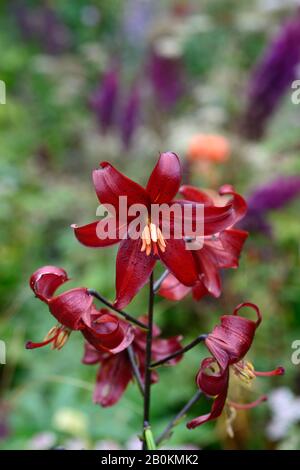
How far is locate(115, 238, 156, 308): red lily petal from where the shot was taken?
65cm

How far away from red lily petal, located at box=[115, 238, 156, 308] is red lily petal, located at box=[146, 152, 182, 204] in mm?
66

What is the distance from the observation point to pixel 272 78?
2.04 metres

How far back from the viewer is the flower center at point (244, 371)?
2.25 feet

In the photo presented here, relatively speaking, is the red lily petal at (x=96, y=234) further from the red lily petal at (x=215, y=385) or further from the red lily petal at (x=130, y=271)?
the red lily petal at (x=215, y=385)

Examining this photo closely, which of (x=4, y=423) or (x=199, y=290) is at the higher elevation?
(x=199, y=290)

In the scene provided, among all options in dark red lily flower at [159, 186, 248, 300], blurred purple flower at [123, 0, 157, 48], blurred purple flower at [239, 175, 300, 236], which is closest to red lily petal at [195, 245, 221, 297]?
dark red lily flower at [159, 186, 248, 300]

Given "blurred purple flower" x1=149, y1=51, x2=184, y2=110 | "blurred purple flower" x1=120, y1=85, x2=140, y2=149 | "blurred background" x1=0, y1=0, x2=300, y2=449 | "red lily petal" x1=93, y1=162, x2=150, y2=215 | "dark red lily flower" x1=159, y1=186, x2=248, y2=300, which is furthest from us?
"blurred purple flower" x1=149, y1=51, x2=184, y2=110

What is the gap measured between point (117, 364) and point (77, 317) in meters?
0.15

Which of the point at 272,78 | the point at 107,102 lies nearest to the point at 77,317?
the point at 272,78

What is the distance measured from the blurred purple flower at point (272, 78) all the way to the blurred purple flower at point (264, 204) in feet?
2.01

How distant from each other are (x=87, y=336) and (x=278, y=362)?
1.02m

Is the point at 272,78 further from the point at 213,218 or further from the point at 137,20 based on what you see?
the point at 137,20

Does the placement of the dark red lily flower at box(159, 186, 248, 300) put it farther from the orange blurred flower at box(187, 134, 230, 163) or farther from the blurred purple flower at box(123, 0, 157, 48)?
the blurred purple flower at box(123, 0, 157, 48)

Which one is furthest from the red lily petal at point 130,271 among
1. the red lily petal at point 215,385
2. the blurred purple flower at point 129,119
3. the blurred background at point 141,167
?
the blurred purple flower at point 129,119
